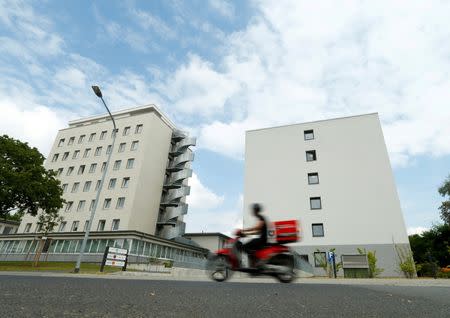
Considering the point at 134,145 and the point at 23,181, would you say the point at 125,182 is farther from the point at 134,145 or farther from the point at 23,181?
the point at 23,181

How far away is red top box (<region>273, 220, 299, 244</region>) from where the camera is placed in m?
5.64

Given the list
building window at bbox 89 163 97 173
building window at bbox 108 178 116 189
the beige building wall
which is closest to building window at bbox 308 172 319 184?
the beige building wall

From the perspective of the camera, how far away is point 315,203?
3484 cm

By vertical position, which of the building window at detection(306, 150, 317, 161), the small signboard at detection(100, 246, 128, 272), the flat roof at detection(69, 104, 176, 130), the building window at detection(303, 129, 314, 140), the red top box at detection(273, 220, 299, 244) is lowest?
the red top box at detection(273, 220, 299, 244)

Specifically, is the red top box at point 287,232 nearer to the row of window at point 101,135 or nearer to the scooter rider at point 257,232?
the scooter rider at point 257,232

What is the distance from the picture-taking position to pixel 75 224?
4291cm

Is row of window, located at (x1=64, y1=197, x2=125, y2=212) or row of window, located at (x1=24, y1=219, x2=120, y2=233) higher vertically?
row of window, located at (x1=64, y1=197, x2=125, y2=212)

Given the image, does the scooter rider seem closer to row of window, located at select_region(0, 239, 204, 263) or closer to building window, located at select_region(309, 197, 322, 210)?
row of window, located at select_region(0, 239, 204, 263)

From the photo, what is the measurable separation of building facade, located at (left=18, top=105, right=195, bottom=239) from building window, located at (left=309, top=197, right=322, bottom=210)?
20625mm

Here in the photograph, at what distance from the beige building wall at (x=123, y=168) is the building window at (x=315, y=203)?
24.1m

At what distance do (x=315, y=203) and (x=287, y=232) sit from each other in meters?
30.9

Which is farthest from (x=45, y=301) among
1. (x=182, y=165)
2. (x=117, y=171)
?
(x=182, y=165)

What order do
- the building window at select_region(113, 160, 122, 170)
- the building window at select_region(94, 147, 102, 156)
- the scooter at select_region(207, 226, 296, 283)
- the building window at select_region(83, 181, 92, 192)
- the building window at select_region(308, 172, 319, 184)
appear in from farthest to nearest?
1. the building window at select_region(94, 147, 102, 156)
2. the building window at select_region(83, 181, 92, 192)
3. the building window at select_region(113, 160, 122, 170)
4. the building window at select_region(308, 172, 319, 184)
5. the scooter at select_region(207, 226, 296, 283)

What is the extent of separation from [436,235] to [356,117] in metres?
24.7
